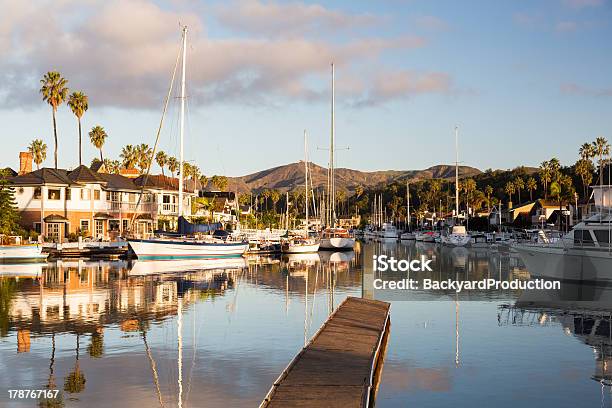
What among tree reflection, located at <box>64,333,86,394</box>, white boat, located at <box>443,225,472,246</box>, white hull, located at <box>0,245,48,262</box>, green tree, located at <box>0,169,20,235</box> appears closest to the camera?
tree reflection, located at <box>64,333,86,394</box>

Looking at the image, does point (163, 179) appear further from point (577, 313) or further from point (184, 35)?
point (577, 313)

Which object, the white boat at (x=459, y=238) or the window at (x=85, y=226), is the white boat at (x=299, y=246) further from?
the white boat at (x=459, y=238)

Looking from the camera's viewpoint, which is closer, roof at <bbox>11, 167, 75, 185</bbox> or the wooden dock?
the wooden dock

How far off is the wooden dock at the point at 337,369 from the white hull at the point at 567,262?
779 inches

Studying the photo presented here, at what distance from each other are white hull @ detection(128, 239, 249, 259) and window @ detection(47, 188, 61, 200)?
2307 centimetres

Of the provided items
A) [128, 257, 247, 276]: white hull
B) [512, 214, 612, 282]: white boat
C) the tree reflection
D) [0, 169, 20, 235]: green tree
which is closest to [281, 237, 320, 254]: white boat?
[128, 257, 247, 276]: white hull

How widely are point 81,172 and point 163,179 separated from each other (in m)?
16.7

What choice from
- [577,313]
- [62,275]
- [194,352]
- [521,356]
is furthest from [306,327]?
[62,275]

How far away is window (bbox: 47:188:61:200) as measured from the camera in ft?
267

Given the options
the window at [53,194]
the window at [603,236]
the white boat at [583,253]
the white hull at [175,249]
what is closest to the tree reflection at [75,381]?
the white boat at [583,253]

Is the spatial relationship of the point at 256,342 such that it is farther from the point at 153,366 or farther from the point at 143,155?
the point at 143,155

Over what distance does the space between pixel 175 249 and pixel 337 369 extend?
48851mm

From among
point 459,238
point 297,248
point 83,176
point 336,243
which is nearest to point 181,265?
point 297,248

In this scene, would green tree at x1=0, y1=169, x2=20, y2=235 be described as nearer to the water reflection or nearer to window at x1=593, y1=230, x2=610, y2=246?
the water reflection
